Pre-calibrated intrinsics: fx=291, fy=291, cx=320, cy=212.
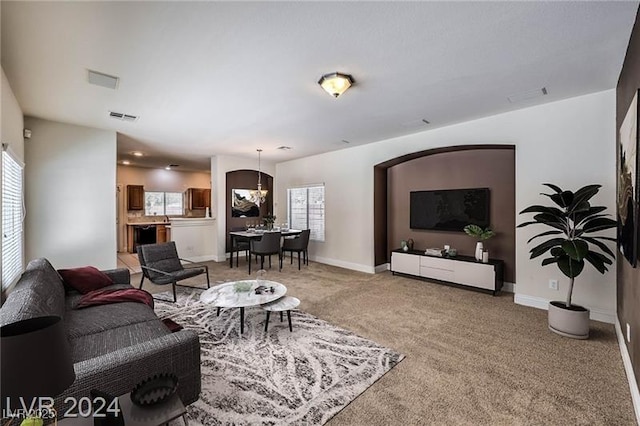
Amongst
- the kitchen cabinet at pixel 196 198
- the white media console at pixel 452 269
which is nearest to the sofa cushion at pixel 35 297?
the white media console at pixel 452 269

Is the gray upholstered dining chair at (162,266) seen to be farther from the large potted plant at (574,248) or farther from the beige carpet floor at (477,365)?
the large potted plant at (574,248)

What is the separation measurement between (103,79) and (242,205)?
5271 mm

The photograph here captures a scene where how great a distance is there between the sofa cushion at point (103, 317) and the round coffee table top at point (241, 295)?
2.04ft

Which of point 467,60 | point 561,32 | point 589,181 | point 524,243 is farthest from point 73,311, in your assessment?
point 589,181

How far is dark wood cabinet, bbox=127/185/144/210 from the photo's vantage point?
9.08 metres

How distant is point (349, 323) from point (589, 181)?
3328mm

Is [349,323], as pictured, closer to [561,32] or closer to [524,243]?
[524,243]

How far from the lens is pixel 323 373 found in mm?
2412

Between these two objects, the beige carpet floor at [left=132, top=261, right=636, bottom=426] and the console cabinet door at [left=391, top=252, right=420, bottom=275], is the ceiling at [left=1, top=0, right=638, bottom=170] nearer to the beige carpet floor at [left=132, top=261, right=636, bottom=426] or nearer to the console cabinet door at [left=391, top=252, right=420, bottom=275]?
the console cabinet door at [left=391, top=252, right=420, bottom=275]

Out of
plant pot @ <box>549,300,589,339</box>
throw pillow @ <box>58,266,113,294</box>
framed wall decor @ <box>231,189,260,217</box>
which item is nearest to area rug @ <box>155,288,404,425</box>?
throw pillow @ <box>58,266,113,294</box>

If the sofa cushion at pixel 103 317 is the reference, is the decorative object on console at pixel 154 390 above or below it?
above

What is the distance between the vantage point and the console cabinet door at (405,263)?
5.38m

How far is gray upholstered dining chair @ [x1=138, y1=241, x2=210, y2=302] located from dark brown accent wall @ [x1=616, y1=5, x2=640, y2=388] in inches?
185

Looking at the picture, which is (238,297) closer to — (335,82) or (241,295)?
(241,295)
